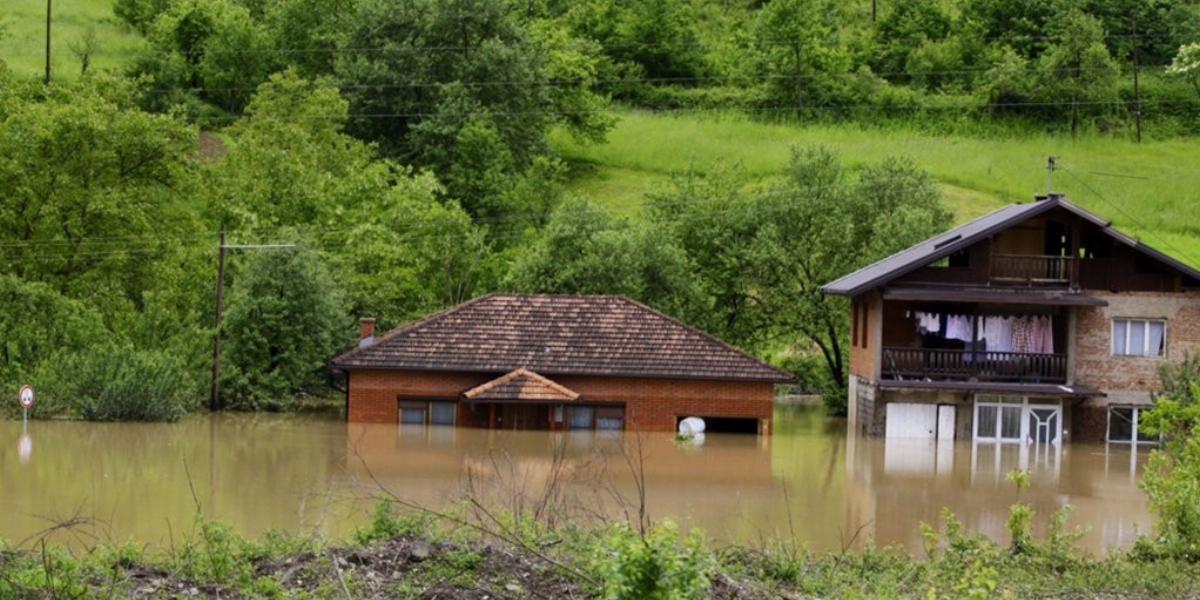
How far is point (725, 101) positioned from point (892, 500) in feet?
180

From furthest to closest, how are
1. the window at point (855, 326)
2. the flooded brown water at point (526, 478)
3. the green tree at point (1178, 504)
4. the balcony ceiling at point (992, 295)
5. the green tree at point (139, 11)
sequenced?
the green tree at point (139, 11), the window at point (855, 326), the balcony ceiling at point (992, 295), the flooded brown water at point (526, 478), the green tree at point (1178, 504)

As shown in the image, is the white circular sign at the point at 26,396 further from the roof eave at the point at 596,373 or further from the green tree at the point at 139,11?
the green tree at the point at 139,11

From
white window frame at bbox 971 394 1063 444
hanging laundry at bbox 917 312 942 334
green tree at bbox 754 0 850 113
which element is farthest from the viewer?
green tree at bbox 754 0 850 113

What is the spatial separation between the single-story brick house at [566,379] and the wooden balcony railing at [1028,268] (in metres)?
6.45

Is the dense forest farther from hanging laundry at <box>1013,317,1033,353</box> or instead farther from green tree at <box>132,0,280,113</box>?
hanging laundry at <box>1013,317,1033,353</box>

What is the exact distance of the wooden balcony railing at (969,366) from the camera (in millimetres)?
45406

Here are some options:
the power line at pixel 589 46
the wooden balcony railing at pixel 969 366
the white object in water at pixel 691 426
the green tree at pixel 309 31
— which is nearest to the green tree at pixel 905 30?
the power line at pixel 589 46

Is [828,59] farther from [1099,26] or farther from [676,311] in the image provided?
[676,311]

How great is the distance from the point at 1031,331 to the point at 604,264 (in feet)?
41.7

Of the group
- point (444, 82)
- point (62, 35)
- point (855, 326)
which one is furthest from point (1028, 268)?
point (62, 35)

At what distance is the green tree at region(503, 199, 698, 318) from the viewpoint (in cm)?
5194

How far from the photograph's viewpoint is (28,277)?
48.7 m

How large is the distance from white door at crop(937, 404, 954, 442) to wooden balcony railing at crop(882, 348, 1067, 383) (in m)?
0.83

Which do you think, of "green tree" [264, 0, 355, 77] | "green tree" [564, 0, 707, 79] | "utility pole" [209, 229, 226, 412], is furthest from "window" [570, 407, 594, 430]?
"green tree" [564, 0, 707, 79]
